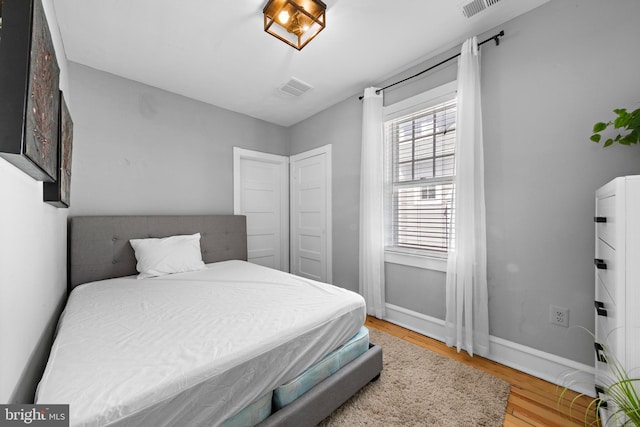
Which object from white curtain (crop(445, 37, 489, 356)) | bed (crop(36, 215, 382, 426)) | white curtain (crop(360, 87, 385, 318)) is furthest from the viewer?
white curtain (crop(360, 87, 385, 318))

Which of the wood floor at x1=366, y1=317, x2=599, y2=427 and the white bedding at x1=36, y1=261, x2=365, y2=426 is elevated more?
the white bedding at x1=36, y1=261, x2=365, y2=426

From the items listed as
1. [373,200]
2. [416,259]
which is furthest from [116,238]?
[416,259]

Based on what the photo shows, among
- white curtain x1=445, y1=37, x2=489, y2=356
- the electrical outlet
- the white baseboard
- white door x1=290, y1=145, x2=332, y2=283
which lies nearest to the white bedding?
white curtain x1=445, y1=37, x2=489, y2=356

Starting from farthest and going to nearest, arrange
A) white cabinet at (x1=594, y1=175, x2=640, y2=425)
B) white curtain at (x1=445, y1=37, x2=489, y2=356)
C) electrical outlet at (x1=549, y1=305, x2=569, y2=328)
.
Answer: white curtain at (x1=445, y1=37, x2=489, y2=356) < electrical outlet at (x1=549, y1=305, x2=569, y2=328) < white cabinet at (x1=594, y1=175, x2=640, y2=425)

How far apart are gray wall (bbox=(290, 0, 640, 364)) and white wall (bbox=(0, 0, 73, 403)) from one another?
105 inches

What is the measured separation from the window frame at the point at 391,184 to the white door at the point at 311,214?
2.86 feet

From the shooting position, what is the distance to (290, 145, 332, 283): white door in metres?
3.38

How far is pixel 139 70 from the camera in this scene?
8.11 ft

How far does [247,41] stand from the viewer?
210 cm

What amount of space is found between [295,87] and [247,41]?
80 cm

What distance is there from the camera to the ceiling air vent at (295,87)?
2.73 m

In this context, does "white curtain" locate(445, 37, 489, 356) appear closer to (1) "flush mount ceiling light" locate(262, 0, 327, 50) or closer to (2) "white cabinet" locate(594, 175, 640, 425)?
(2) "white cabinet" locate(594, 175, 640, 425)

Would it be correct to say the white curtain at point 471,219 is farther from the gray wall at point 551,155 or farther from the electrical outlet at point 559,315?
the electrical outlet at point 559,315

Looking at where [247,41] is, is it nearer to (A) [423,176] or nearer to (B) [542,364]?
(A) [423,176]
